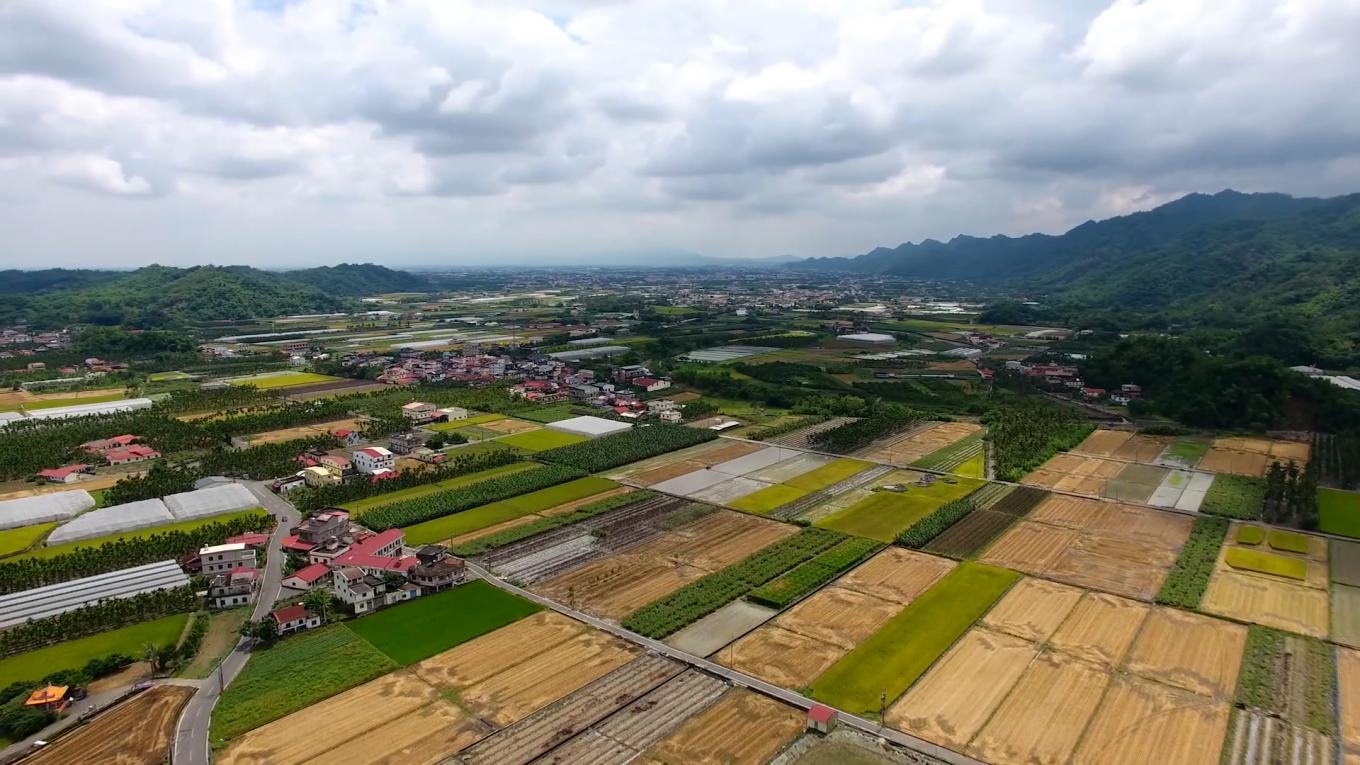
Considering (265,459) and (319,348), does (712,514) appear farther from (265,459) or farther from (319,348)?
(319,348)

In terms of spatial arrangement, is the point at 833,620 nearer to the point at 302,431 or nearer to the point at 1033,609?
the point at 1033,609

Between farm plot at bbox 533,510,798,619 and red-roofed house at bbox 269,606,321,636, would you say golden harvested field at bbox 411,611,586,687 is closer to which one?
farm plot at bbox 533,510,798,619

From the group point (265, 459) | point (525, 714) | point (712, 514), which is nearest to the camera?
point (525, 714)

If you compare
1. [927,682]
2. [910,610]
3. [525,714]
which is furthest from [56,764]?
[910,610]

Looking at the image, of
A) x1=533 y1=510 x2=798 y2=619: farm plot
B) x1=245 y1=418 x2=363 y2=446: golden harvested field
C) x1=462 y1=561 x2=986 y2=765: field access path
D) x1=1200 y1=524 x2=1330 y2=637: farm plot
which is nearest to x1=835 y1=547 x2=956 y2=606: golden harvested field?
x1=533 y1=510 x2=798 y2=619: farm plot

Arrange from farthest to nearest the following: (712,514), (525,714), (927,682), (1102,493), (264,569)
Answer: (1102,493) → (712,514) → (264,569) → (927,682) → (525,714)

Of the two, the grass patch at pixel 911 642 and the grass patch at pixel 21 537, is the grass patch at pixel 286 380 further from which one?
the grass patch at pixel 911 642

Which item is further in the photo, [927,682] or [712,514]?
[712,514]
